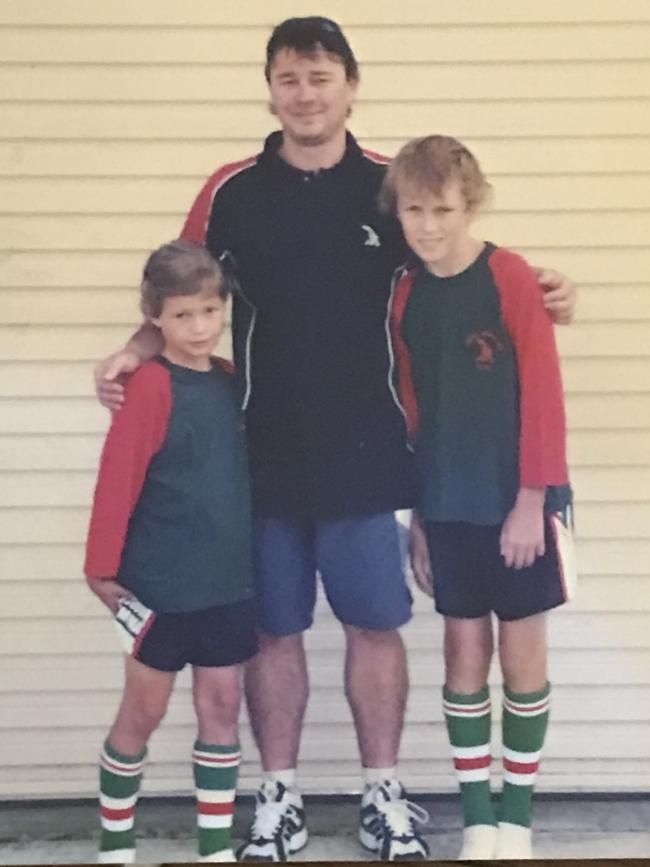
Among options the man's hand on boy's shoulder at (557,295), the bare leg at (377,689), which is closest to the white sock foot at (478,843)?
the bare leg at (377,689)

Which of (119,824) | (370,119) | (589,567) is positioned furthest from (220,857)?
(370,119)

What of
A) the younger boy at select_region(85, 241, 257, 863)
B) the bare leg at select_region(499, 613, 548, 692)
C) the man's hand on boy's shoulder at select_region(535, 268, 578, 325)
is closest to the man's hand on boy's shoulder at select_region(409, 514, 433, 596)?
the bare leg at select_region(499, 613, 548, 692)

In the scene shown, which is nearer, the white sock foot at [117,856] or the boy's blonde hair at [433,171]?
the boy's blonde hair at [433,171]

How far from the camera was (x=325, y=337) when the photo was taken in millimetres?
1328

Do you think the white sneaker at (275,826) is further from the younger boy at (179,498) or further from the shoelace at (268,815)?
the younger boy at (179,498)

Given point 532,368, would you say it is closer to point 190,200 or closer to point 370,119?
point 370,119

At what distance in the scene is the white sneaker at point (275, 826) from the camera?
1.41m

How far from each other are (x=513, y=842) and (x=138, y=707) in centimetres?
56

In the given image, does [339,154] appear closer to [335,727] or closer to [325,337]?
[325,337]

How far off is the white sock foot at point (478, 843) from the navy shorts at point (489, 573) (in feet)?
1.00

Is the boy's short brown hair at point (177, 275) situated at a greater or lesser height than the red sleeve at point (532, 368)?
greater

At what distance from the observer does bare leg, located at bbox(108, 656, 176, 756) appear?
142 centimetres

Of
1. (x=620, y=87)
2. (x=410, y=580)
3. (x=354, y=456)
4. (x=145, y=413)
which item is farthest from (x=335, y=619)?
(x=620, y=87)

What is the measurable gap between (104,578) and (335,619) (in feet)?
1.06
